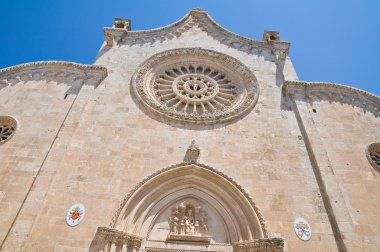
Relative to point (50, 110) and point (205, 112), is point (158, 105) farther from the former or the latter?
point (50, 110)

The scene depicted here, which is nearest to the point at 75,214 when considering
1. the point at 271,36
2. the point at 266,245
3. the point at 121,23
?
the point at 266,245

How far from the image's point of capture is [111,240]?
7.67m

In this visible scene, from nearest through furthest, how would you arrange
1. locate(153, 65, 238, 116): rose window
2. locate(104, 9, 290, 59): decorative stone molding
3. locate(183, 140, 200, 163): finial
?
locate(183, 140, 200, 163): finial
locate(153, 65, 238, 116): rose window
locate(104, 9, 290, 59): decorative stone molding

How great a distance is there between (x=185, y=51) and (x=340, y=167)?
26.5 ft

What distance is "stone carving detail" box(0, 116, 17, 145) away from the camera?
10094 mm

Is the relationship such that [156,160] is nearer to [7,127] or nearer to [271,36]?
[7,127]

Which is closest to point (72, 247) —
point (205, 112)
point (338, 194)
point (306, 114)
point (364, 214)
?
point (205, 112)

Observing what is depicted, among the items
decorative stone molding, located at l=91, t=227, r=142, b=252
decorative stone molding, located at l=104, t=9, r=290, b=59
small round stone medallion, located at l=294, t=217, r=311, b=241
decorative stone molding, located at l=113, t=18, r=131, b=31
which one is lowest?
decorative stone molding, located at l=91, t=227, r=142, b=252

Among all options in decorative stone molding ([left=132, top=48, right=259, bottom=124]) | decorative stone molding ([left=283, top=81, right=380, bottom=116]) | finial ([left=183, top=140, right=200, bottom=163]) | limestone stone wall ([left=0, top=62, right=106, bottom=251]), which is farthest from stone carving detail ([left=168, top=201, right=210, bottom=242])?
decorative stone molding ([left=283, top=81, right=380, bottom=116])

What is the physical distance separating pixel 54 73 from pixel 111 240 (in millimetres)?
7664

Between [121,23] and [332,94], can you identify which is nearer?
[332,94]

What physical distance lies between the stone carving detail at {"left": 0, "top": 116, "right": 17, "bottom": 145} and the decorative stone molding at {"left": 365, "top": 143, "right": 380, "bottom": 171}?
11979 mm

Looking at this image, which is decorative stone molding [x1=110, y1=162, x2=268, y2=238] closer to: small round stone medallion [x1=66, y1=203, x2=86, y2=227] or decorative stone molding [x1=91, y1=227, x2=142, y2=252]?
decorative stone molding [x1=91, y1=227, x2=142, y2=252]

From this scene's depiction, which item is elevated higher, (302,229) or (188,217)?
(188,217)
